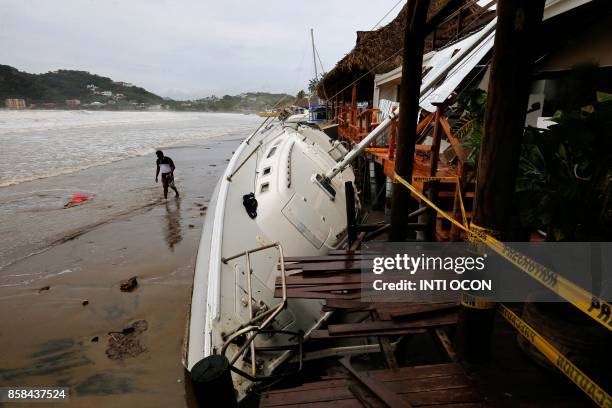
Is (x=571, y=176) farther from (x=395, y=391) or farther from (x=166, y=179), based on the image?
(x=166, y=179)

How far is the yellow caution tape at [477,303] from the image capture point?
8.08ft

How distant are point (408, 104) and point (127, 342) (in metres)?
5.29

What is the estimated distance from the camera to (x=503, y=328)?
3.11 metres

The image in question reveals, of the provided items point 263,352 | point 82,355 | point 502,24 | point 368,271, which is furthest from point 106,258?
point 502,24

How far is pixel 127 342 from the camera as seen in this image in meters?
5.00

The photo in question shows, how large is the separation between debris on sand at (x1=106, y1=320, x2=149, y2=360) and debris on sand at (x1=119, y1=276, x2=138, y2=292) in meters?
1.19

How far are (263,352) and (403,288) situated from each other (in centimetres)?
172

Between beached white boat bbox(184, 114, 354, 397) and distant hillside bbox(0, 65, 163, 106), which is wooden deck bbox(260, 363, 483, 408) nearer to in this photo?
beached white boat bbox(184, 114, 354, 397)

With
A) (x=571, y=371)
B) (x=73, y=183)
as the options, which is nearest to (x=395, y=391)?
(x=571, y=371)

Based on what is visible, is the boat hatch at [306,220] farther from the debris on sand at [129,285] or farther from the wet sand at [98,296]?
the debris on sand at [129,285]

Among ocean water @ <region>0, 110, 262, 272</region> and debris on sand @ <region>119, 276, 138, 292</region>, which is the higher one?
ocean water @ <region>0, 110, 262, 272</region>

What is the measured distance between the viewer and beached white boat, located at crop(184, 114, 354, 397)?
3.32 meters

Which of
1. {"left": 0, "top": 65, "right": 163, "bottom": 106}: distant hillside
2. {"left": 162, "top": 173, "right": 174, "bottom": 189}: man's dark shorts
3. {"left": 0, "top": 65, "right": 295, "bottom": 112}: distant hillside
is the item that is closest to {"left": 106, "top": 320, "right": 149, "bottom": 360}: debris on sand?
{"left": 162, "top": 173, "right": 174, "bottom": 189}: man's dark shorts

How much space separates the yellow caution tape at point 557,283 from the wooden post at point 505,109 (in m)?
0.09
